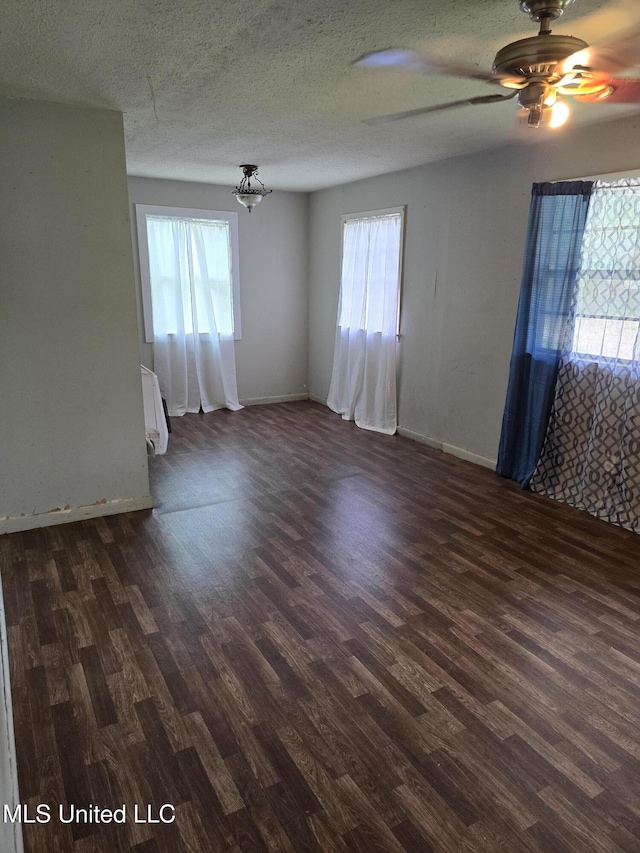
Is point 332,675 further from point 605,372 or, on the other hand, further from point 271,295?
point 271,295

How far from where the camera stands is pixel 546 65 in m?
1.67

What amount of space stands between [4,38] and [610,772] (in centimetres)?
345

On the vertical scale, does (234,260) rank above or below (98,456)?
above

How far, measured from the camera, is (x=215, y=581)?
280 cm

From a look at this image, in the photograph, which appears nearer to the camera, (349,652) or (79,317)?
(349,652)

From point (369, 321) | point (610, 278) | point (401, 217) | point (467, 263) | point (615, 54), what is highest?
point (615, 54)

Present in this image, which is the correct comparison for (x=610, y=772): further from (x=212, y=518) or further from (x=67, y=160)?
(x=67, y=160)

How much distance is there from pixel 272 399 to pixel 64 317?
373cm

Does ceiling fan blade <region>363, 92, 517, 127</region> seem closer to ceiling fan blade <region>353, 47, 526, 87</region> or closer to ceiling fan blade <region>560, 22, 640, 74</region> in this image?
ceiling fan blade <region>353, 47, 526, 87</region>

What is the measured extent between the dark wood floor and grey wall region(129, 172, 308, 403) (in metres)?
3.11

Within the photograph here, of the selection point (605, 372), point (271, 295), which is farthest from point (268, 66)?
point (271, 295)

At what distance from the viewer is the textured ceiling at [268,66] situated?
1902 mm

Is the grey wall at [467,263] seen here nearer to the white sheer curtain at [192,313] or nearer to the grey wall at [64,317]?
the white sheer curtain at [192,313]

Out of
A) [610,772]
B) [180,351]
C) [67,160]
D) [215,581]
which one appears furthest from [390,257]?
[610,772]
